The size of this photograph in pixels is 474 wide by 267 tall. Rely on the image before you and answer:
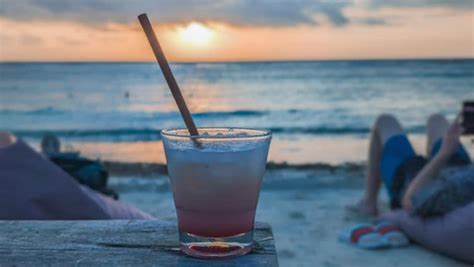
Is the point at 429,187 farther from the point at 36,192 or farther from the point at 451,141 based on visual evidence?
the point at 36,192

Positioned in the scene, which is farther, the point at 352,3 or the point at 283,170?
the point at 352,3

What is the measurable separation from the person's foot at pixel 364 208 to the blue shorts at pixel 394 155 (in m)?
0.30

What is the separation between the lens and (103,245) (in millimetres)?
928

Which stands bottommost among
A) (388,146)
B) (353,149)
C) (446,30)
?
(353,149)

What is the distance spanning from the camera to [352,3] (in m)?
20.0

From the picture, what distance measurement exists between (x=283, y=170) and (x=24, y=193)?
505cm

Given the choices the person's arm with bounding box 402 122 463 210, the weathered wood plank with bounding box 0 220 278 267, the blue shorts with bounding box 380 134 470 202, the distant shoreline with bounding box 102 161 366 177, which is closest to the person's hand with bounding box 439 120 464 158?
the person's arm with bounding box 402 122 463 210

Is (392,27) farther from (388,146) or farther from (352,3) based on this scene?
(388,146)

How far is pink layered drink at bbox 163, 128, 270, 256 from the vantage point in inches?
33.8

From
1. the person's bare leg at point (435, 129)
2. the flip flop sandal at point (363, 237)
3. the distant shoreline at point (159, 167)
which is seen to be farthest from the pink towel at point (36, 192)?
Answer: the distant shoreline at point (159, 167)

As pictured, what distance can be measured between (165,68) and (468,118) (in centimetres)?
296

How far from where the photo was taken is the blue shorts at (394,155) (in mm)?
3930

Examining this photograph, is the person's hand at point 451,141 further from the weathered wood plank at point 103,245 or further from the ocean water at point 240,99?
the ocean water at point 240,99

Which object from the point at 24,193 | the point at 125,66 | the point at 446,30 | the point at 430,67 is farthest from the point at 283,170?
the point at 430,67
